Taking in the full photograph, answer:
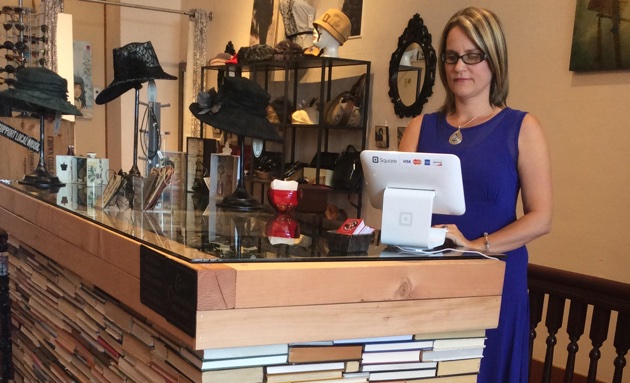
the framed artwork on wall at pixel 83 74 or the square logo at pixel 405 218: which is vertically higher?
the framed artwork on wall at pixel 83 74

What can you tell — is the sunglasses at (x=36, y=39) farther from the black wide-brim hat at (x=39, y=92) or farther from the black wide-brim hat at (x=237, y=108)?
the black wide-brim hat at (x=237, y=108)

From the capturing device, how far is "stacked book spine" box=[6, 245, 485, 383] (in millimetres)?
1013

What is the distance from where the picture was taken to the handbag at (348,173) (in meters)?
3.86

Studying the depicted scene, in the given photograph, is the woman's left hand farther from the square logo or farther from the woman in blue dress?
the woman in blue dress

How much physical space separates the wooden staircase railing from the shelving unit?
1.85 metres

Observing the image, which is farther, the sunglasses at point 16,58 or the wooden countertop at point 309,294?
the sunglasses at point 16,58

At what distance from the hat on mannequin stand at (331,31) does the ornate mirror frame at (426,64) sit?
1.25ft

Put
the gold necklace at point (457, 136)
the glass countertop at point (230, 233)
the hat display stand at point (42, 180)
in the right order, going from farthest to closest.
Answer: the hat display stand at point (42, 180), the gold necklace at point (457, 136), the glass countertop at point (230, 233)

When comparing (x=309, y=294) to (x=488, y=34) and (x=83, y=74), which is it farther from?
(x=83, y=74)

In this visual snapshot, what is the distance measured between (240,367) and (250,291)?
5.8 inches

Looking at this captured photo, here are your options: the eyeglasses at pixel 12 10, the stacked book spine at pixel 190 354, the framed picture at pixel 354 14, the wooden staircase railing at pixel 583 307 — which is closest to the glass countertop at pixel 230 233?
the stacked book spine at pixel 190 354

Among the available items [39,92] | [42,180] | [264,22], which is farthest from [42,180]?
[264,22]

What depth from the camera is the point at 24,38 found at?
187 inches

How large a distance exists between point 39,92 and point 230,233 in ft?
4.56
